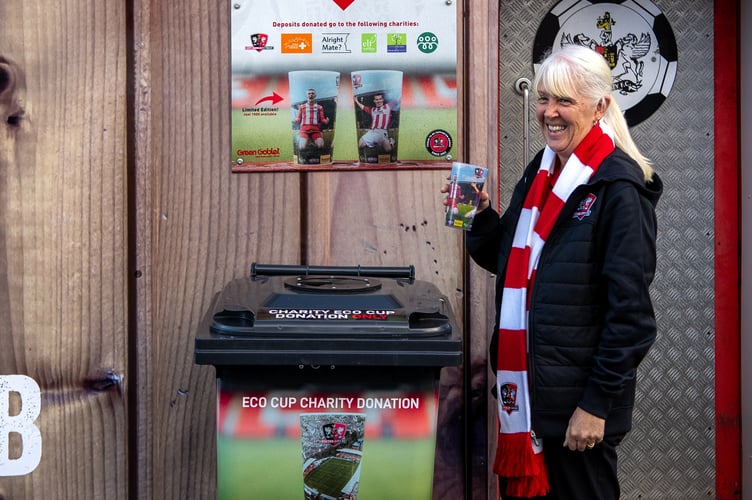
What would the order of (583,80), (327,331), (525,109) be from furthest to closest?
1. (525,109)
2. (583,80)
3. (327,331)

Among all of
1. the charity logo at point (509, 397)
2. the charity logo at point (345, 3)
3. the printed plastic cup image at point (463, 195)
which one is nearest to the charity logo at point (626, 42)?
the charity logo at point (345, 3)

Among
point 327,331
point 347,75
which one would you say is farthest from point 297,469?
point 347,75

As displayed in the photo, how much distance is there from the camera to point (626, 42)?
3.62 metres

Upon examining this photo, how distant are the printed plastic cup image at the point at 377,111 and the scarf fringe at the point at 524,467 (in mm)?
1070

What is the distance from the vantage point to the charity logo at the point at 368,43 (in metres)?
3.21

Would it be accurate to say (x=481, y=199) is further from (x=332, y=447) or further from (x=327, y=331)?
(x=332, y=447)

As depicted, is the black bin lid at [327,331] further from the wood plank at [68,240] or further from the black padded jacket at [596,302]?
the wood plank at [68,240]

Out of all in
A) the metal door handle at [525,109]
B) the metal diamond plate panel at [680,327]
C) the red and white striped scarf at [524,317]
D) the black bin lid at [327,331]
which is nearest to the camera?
the black bin lid at [327,331]

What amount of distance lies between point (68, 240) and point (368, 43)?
3.95ft

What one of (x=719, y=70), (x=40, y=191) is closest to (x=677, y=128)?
(x=719, y=70)

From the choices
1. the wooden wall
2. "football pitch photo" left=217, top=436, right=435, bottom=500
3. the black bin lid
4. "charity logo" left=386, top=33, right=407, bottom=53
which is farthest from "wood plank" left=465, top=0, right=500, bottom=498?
"football pitch photo" left=217, top=436, right=435, bottom=500

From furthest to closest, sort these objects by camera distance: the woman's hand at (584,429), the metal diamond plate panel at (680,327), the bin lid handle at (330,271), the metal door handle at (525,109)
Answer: the metal diamond plate panel at (680,327)
the metal door handle at (525,109)
the bin lid handle at (330,271)
the woman's hand at (584,429)

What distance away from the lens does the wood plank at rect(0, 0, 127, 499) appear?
3180 mm

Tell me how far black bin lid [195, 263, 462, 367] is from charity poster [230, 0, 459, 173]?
0.79 m
